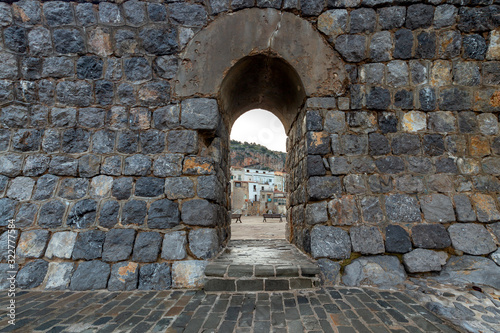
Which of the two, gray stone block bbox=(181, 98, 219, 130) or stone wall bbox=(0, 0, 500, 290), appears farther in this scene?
gray stone block bbox=(181, 98, 219, 130)

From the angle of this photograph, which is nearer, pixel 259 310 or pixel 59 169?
pixel 259 310

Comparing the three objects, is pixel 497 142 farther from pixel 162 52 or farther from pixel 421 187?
pixel 162 52

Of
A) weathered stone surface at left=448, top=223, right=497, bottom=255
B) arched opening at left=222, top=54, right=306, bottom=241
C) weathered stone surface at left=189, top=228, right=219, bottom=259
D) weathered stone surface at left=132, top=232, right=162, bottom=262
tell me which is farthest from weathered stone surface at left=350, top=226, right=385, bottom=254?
weathered stone surface at left=132, top=232, right=162, bottom=262

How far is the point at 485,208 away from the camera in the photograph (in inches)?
104

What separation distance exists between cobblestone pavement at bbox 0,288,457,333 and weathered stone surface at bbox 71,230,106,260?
386 mm

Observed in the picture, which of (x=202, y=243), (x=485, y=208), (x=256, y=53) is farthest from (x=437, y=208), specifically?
(x=256, y=53)

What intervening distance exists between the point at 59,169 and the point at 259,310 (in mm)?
2817

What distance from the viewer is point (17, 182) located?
2746mm

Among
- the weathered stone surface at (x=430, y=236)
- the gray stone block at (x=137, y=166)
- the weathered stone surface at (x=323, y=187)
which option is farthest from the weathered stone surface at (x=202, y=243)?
the weathered stone surface at (x=430, y=236)

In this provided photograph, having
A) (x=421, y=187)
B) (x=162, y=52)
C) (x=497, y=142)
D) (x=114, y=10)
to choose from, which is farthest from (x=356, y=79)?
(x=114, y=10)

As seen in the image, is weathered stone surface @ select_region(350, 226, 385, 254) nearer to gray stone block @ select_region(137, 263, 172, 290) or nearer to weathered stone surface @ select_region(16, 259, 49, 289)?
gray stone block @ select_region(137, 263, 172, 290)

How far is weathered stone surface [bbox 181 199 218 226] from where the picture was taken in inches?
105

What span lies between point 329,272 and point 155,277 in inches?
76.5

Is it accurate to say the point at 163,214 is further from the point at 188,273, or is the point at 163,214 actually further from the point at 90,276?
the point at 90,276
